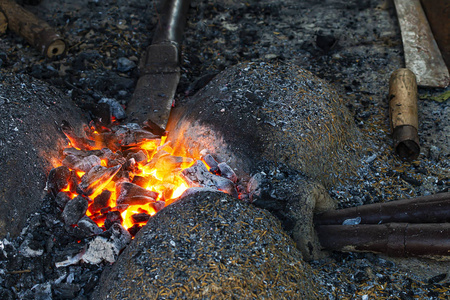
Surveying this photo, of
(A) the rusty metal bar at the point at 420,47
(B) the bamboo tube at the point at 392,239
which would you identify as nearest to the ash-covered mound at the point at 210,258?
(B) the bamboo tube at the point at 392,239

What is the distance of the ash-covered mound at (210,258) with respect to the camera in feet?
8.87

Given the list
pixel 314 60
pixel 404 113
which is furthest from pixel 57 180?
pixel 314 60

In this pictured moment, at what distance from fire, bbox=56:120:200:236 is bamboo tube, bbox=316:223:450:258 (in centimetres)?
126

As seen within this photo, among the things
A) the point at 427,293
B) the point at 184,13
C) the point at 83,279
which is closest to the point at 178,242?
the point at 83,279

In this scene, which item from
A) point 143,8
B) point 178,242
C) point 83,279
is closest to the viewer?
point 178,242

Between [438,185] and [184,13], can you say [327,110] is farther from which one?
[184,13]

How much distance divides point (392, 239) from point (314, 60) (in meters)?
3.07

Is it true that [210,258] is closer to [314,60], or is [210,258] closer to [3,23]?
[314,60]

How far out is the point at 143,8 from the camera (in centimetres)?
646

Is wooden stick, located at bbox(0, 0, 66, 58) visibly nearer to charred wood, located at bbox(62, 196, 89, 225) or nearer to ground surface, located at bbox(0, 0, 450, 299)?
ground surface, located at bbox(0, 0, 450, 299)

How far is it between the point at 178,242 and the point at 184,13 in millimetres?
4220

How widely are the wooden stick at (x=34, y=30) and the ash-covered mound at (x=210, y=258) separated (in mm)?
3162

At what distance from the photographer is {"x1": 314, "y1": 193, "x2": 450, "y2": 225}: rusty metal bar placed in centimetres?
322

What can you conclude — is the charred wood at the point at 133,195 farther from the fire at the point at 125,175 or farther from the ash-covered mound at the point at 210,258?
the ash-covered mound at the point at 210,258
